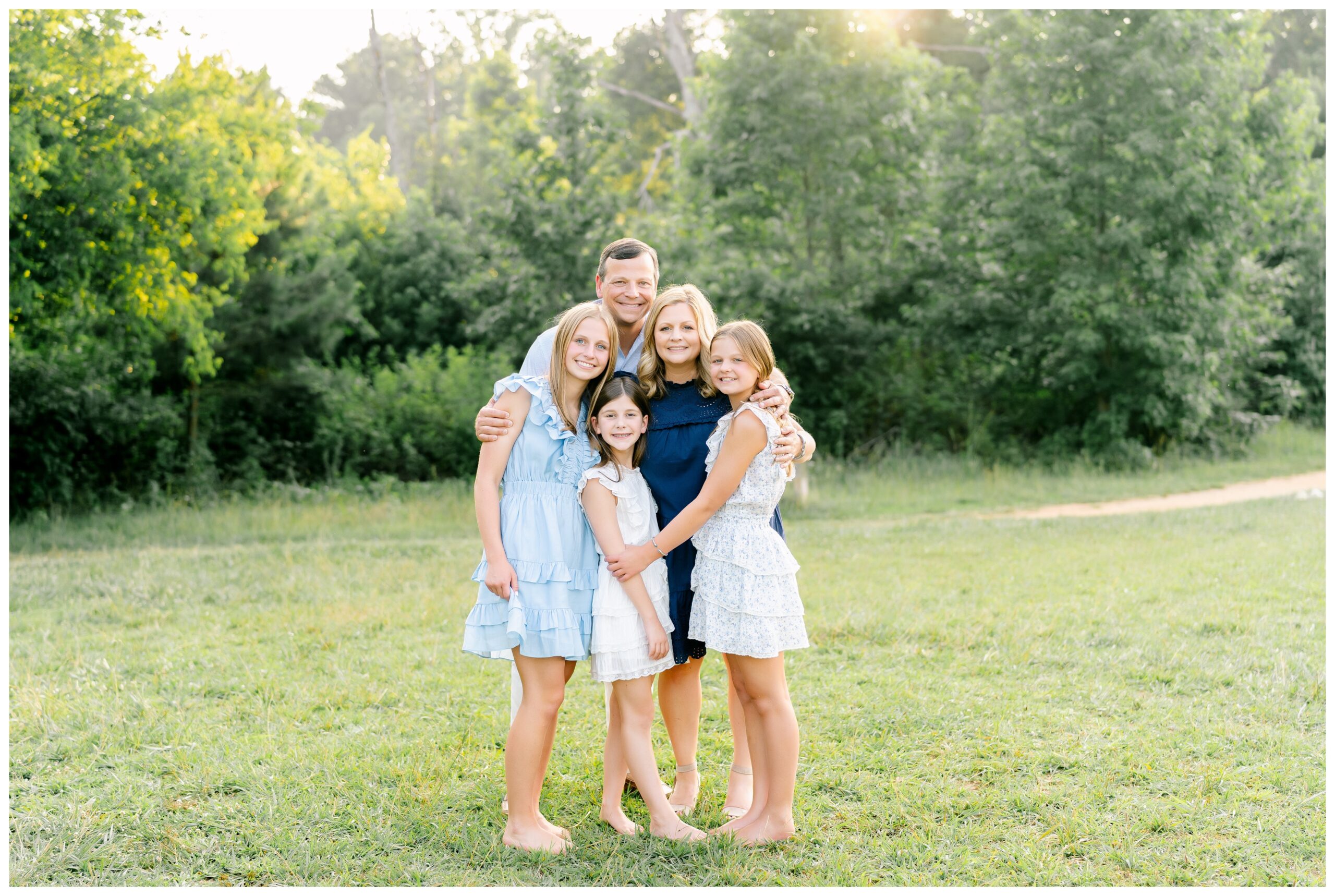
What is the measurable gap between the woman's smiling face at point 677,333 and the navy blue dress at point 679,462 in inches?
5.6

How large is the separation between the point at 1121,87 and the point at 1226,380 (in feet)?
16.1

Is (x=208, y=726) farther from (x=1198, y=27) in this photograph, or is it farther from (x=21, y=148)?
(x=1198, y=27)

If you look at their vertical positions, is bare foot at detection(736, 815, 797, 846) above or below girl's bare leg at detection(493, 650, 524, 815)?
below

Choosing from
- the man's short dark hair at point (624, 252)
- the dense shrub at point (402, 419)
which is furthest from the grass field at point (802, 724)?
the dense shrub at point (402, 419)

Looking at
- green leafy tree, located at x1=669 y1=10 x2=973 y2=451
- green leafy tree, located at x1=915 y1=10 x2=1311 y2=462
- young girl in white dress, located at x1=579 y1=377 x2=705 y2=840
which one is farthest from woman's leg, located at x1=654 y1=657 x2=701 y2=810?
green leafy tree, located at x1=915 y1=10 x2=1311 y2=462

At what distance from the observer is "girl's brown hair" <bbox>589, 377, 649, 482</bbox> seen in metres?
3.57

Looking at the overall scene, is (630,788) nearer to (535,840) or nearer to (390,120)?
(535,840)

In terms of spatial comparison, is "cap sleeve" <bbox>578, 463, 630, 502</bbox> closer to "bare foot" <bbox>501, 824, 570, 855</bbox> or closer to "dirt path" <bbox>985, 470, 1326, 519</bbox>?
"bare foot" <bbox>501, 824, 570, 855</bbox>

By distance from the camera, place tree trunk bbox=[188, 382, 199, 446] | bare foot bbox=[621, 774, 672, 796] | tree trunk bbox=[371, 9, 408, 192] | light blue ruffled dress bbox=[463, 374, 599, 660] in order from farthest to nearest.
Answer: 1. tree trunk bbox=[371, 9, 408, 192]
2. tree trunk bbox=[188, 382, 199, 446]
3. bare foot bbox=[621, 774, 672, 796]
4. light blue ruffled dress bbox=[463, 374, 599, 660]

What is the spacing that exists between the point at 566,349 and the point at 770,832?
172cm

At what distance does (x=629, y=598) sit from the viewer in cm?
354

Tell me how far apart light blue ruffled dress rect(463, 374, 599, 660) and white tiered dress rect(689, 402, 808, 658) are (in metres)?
0.38

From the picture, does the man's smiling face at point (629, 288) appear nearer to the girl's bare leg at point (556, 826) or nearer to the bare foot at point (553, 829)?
the girl's bare leg at point (556, 826)

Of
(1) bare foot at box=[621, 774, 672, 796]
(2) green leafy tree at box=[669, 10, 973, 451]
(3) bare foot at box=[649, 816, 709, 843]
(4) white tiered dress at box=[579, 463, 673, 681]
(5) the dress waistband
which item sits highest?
(2) green leafy tree at box=[669, 10, 973, 451]
